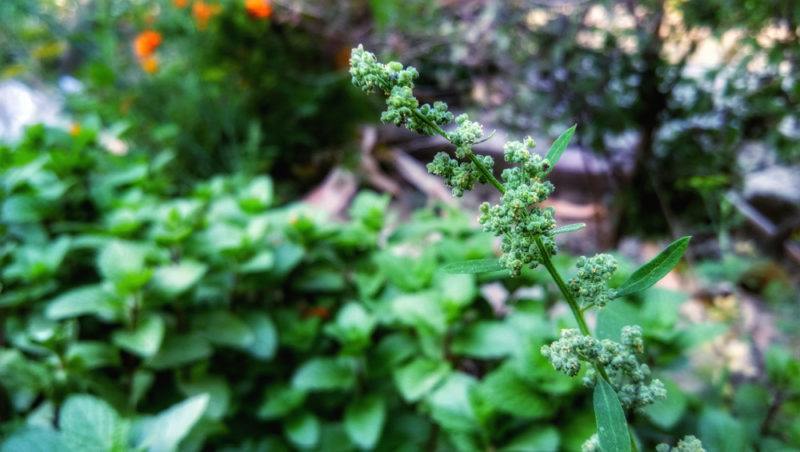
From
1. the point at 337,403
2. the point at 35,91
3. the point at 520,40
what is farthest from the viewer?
the point at 35,91

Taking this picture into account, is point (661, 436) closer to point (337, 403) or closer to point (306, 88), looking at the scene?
point (337, 403)

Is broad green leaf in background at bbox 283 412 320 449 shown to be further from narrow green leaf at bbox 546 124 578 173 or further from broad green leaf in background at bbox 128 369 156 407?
narrow green leaf at bbox 546 124 578 173

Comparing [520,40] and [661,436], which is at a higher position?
[520,40]

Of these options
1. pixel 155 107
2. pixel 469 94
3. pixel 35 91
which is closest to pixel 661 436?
pixel 469 94

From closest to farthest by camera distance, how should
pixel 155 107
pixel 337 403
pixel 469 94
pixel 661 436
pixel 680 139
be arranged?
pixel 661 436 < pixel 337 403 < pixel 680 139 < pixel 469 94 < pixel 155 107

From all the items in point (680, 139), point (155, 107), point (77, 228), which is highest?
point (155, 107)

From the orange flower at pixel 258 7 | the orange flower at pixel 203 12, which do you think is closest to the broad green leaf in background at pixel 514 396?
the orange flower at pixel 258 7
